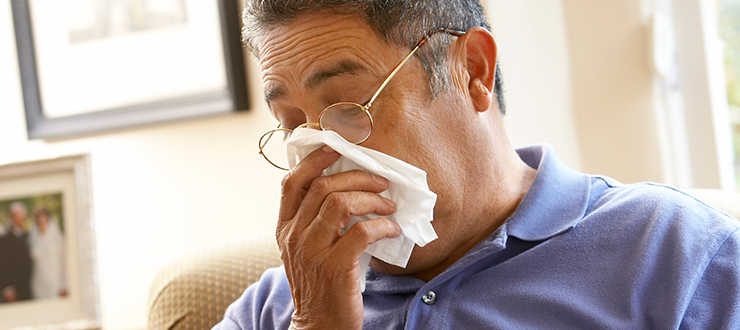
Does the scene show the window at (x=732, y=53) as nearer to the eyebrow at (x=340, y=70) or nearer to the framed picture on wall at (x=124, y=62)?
the eyebrow at (x=340, y=70)

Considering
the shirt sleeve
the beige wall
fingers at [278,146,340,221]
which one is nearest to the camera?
the shirt sleeve

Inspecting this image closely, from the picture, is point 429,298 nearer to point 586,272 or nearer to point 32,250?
point 586,272

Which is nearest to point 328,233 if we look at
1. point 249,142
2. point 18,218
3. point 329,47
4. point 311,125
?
point 311,125

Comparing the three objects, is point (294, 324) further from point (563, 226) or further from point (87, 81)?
point (87, 81)

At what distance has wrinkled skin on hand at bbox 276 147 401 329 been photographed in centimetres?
100

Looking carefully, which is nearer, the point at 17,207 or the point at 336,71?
the point at 336,71

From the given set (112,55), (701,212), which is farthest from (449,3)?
(112,55)

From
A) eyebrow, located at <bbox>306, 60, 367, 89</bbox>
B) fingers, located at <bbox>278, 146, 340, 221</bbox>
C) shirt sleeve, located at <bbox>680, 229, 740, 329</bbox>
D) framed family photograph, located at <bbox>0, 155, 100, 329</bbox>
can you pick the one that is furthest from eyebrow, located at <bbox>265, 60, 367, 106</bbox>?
framed family photograph, located at <bbox>0, 155, 100, 329</bbox>

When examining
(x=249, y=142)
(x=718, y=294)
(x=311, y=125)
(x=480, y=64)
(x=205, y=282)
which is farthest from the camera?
(x=249, y=142)

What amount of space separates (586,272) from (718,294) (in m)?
0.19

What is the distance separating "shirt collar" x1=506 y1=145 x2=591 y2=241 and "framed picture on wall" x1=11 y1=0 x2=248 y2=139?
3.42ft

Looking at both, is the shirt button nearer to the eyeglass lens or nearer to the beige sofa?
the eyeglass lens

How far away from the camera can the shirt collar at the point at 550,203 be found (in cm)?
111

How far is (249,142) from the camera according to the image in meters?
2.00
